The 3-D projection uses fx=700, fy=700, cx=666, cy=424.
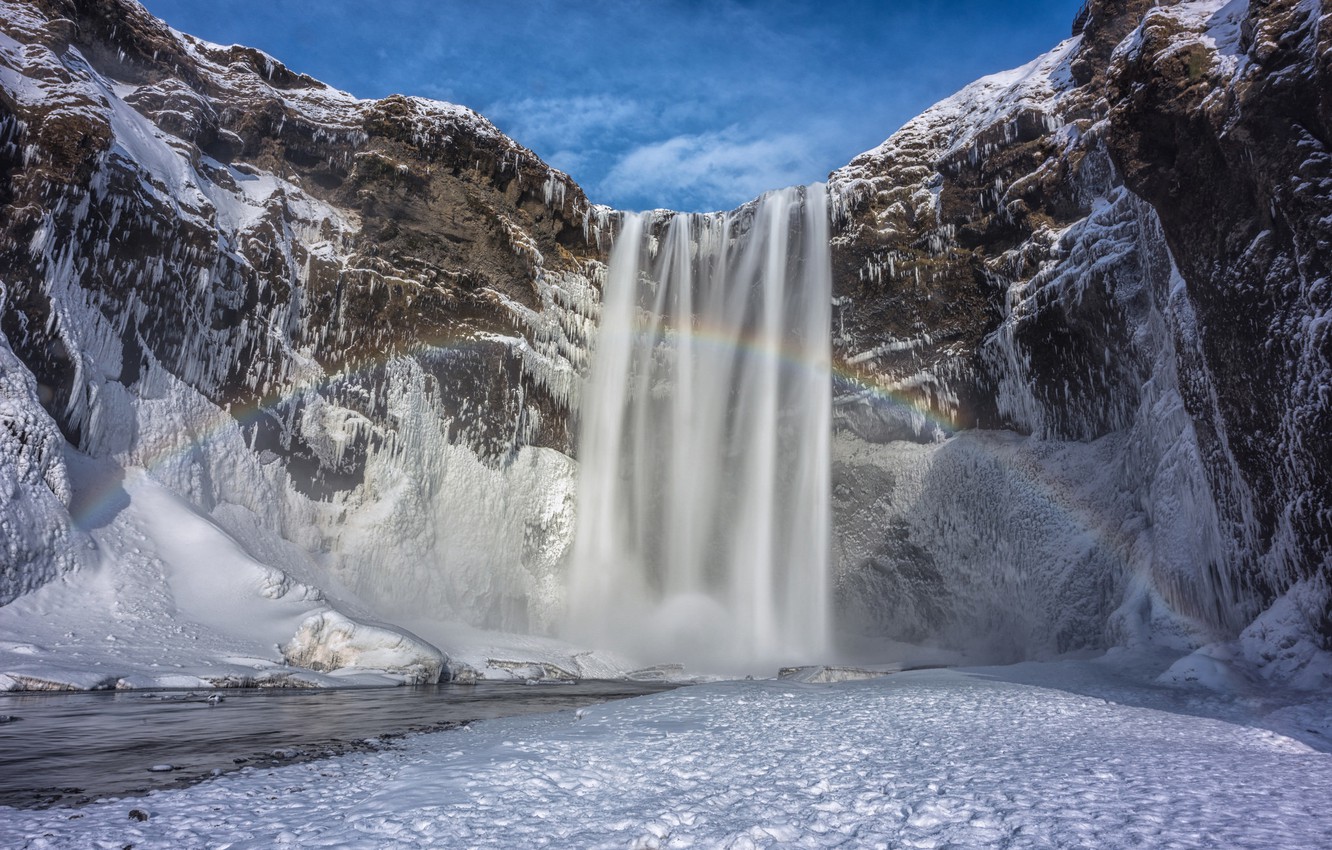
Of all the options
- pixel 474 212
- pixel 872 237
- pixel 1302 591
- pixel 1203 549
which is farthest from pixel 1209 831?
pixel 474 212

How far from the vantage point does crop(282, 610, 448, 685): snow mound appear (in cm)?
1695

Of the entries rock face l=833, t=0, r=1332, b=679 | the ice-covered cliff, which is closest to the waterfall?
rock face l=833, t=0, r=1332, b=679

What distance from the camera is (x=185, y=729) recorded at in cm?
831

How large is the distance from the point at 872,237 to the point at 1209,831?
27142 mm

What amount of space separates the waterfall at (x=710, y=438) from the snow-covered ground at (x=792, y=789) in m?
21.2

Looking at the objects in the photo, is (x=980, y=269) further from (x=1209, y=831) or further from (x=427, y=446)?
(x=1209, y=831)

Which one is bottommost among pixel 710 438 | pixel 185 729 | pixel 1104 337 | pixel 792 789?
pixel 185 729

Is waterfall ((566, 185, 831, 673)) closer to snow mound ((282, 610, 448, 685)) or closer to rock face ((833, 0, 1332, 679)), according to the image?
rock face ((833, 0, 1332, 679))

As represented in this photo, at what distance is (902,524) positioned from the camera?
2786cm

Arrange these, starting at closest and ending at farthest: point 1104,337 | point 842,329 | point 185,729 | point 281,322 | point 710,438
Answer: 1. point 185,729
2. point 1104,337
3. point 281,322
4. point 842,329
5. point 710,438

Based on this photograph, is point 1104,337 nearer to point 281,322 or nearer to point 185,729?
point 185,729

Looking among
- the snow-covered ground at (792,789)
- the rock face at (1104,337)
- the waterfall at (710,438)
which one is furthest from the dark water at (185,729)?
the waterfall at (710,438)

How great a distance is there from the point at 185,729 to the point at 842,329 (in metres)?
26.5

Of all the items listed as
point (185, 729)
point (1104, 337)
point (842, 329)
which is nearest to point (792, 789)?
point (185, 729)
